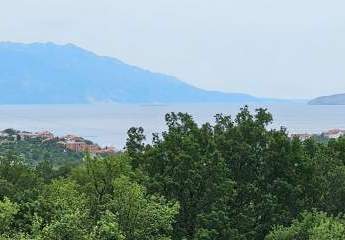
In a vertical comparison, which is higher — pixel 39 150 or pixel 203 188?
pixel 203 188

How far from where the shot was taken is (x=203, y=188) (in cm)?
2759

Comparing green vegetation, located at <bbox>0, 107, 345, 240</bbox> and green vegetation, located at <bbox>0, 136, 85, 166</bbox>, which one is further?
green vegetation, located at <bbox>0, 136, 85, 166</bbox>

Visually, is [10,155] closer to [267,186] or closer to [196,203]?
[196,203]

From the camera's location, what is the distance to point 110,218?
70.1ft

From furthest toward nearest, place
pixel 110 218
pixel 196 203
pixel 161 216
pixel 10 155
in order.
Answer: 1. pixel 10 155
2. pixel 196 203
3. pixel 161 216
4. pixel 110 218

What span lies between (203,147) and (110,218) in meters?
9.62

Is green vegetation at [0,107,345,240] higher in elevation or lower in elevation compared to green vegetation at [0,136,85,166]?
higher

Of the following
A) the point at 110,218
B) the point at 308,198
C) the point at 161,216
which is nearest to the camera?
the point at 110,218

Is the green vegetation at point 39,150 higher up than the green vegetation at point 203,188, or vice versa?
the green vegetation at point 203,188

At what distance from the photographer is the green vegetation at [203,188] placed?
76.2ft

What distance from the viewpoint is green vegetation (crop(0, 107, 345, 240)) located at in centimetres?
2322

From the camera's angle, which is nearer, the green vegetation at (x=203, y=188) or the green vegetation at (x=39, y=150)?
the green vegetation at (x=203, y=188)

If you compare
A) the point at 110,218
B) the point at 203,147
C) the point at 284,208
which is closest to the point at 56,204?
the point at 110,218

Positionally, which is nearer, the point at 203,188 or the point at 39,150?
the point at 203,188
